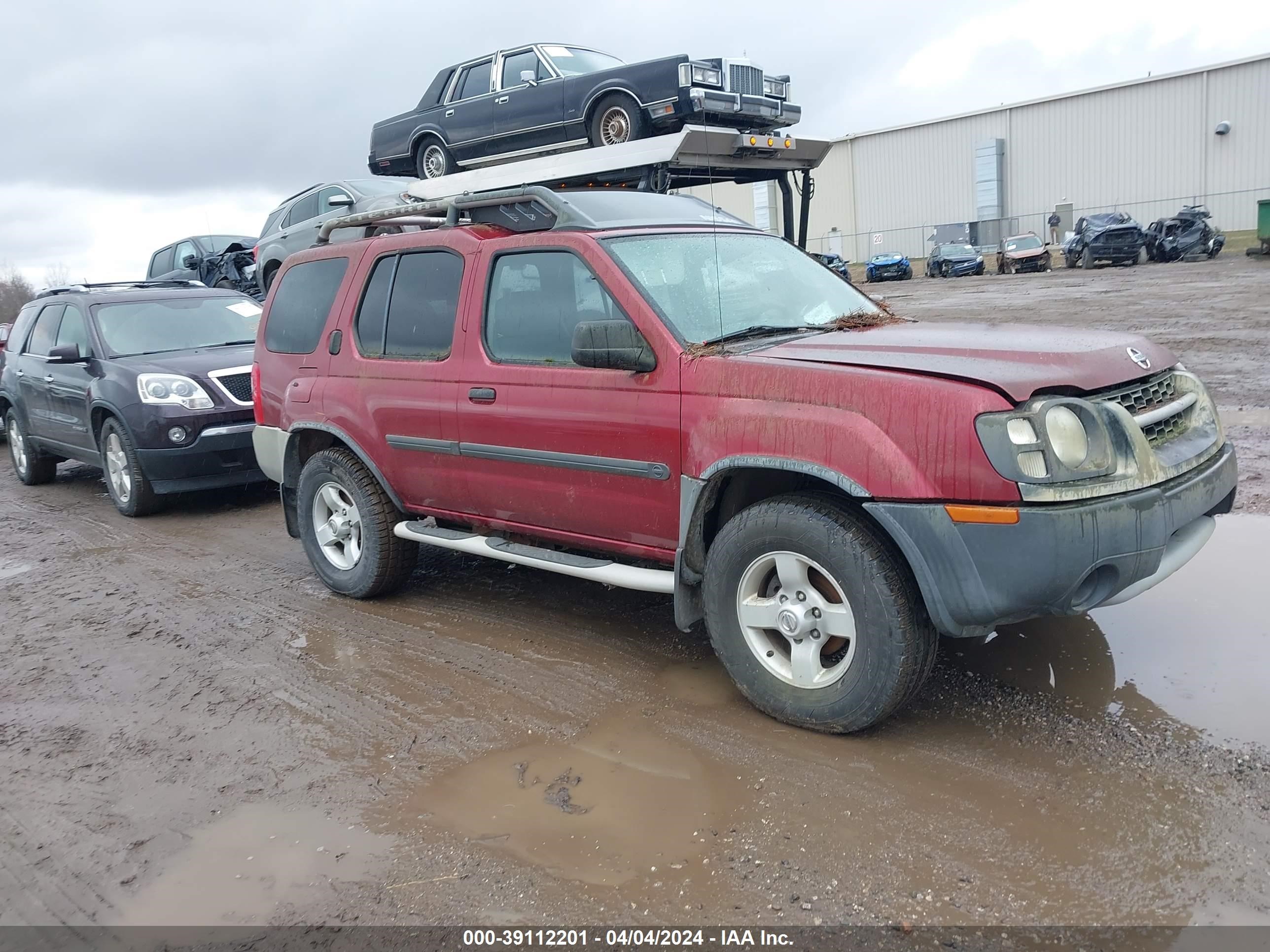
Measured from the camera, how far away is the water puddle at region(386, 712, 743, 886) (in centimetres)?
310

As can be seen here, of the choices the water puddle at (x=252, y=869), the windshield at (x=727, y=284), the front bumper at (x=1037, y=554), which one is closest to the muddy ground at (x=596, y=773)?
the water puddle at (x=252, y=869)

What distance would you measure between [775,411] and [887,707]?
1110 millimetres

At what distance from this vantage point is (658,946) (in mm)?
2691

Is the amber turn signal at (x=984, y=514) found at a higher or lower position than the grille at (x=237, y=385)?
lower

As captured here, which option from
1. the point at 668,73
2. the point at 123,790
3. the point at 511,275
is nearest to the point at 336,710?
the point at 123,790

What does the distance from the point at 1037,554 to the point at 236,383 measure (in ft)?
23.4

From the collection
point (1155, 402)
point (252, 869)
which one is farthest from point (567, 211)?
point (252, 869)

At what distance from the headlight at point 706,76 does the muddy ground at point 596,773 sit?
5208 mm

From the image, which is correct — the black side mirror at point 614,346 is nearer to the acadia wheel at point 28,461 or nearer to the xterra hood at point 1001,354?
the xterra hood at point 1001,354

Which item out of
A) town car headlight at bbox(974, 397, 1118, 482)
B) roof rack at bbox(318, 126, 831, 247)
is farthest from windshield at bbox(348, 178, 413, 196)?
town car headlight at bbox(974, 397, 1118, 482)

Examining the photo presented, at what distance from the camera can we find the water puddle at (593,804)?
3104 millimetres

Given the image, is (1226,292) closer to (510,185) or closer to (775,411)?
(510,185)

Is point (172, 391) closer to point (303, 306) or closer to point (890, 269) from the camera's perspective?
point (303, 306)

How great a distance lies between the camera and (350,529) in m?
5.74
